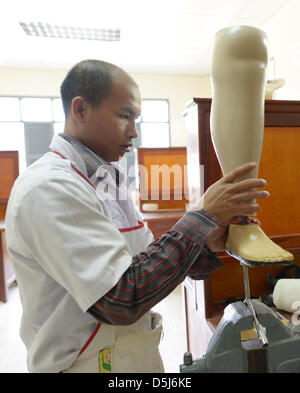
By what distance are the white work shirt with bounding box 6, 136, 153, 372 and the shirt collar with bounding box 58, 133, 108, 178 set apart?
0.05ft

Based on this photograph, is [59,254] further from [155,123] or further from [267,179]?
[155,123]

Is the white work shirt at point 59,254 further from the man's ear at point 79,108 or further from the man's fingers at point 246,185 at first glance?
the man's fingers at point 246,185

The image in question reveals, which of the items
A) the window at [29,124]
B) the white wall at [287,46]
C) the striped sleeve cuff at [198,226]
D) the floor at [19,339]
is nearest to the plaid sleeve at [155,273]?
the striped sleeve cuff at [198,226]

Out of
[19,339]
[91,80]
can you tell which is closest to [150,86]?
[19,339]

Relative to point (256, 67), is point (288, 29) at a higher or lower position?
higher

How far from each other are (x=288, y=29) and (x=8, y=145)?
5003 millimetres

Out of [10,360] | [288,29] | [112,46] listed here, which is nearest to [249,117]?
[10,360]

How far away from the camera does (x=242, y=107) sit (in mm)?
541

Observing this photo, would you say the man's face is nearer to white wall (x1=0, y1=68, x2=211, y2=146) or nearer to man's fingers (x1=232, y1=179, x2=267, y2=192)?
man's fingers (x1=232, y1=179, x2=267, y2=192)

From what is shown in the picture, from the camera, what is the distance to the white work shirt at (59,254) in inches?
18.3

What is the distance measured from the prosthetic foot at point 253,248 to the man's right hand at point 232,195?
6 cm

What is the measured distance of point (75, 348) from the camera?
1.85 ft

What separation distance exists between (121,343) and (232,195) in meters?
0.38

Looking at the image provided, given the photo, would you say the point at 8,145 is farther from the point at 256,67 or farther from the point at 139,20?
the point at 256,67
